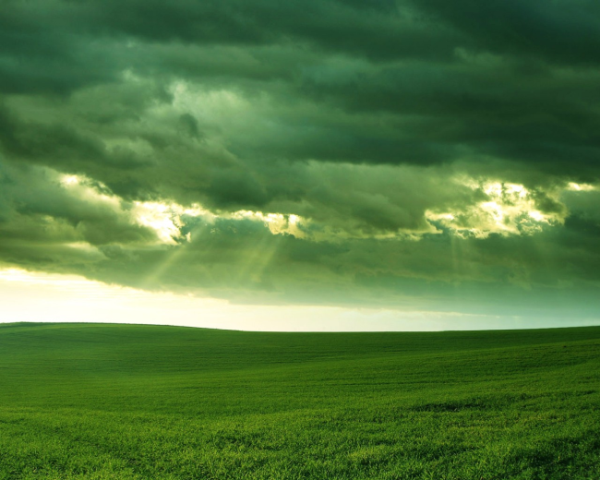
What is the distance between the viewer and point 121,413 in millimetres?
21047

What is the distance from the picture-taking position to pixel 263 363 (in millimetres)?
49562

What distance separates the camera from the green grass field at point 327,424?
1202 cm

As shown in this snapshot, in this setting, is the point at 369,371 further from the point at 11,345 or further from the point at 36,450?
the point at 11,345

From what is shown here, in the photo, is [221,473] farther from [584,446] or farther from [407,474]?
[584,446]

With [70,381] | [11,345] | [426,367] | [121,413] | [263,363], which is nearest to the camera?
[121,413]

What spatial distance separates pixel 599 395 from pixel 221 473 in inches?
577

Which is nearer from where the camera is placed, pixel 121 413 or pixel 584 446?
pixel 584 446

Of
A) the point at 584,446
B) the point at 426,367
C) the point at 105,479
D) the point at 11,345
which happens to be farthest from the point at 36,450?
the point at 11,345

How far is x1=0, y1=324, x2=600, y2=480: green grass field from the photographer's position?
12.0 m

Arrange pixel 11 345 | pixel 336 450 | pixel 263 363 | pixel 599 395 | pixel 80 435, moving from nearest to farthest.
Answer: pixel 336 450, pixel 80 435, pixel 599 395, pixel 263 363, pixel 11 345

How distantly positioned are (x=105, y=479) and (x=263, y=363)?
126ft

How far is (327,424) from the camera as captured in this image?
16.2 meters

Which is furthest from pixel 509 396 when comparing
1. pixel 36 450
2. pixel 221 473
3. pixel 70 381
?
pixel 70 381

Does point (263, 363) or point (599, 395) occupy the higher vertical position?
point (599, 395)
